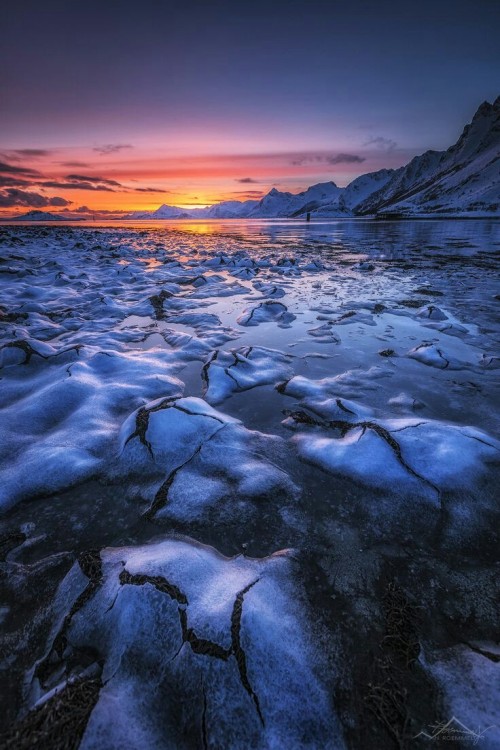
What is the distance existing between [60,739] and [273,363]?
2968 mm

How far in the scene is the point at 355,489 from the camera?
181cm

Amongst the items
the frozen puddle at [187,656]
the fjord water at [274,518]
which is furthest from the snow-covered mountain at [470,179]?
the frozen puddle at [187,656]

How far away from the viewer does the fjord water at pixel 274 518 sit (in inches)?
40.5

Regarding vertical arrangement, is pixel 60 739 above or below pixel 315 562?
above

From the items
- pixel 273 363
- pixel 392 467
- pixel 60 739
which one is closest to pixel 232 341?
pixel 273 363

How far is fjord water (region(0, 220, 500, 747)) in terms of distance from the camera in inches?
40.5

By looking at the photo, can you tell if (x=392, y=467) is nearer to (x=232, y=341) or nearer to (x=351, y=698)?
(x=351, y=698)

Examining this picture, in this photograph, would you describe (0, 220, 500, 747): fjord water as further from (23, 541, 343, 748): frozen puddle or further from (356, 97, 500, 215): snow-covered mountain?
(356, 97, 500, 215): snow-covered mountain

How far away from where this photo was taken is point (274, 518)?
165cm
